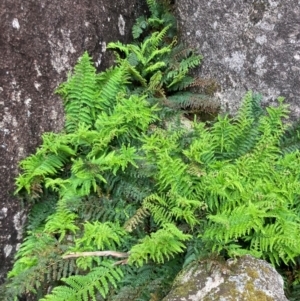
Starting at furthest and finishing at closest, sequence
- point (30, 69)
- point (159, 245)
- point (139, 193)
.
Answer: point (30, 69)
point (139, 193)
point (159, 245)

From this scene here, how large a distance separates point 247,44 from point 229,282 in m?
2.97

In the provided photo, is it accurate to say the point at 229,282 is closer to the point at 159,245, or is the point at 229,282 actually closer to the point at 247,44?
the point at 159,245

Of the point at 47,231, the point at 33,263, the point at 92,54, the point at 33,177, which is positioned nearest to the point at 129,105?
the point at 92,54

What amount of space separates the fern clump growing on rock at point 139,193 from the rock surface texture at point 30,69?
16 centimetres

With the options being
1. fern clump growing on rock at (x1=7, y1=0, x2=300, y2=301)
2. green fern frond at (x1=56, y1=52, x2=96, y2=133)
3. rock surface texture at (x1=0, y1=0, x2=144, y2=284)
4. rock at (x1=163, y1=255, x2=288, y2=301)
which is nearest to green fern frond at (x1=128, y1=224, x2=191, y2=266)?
fern clump growing on rock at (x1=7, y1=0, x2=300, y2=301)

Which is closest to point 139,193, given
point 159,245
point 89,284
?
point 159,245

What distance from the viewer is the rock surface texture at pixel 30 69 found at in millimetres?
4434

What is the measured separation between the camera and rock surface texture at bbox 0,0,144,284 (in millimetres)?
4434

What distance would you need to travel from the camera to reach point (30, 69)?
15.1 feet

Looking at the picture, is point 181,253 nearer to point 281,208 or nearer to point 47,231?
point 281,208

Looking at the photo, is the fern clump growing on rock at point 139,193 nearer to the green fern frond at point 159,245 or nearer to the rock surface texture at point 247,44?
the green fern frond at point 159,245

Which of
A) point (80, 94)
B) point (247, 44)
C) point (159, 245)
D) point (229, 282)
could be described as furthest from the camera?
point (247, 44)

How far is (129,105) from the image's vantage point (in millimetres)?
4617

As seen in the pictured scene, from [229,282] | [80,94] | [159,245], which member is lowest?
[229,282]
